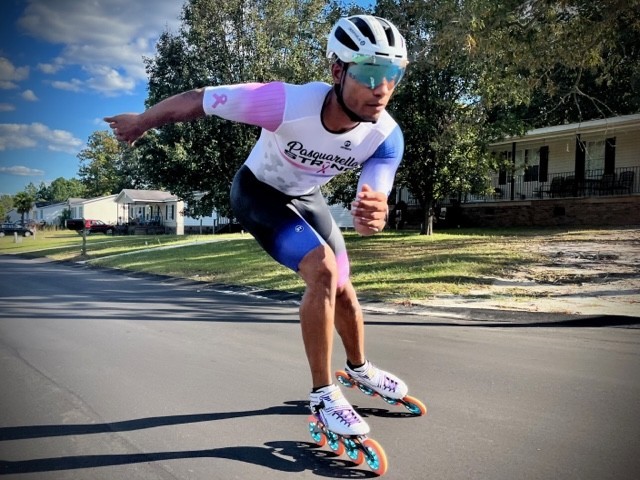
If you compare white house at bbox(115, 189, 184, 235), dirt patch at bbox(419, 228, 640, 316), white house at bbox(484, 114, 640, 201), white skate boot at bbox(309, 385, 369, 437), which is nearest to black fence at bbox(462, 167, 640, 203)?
white house at bbox(484, 114, 640, 201)

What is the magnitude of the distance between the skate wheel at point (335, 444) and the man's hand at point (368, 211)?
3.49 ft

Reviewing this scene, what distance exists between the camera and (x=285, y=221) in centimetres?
322

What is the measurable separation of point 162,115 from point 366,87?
112cm

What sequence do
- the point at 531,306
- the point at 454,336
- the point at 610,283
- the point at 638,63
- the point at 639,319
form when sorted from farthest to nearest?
the point at 638,63 → the point at 610,283 → the point at 531,306 → the point at 639,319 → the point at 454,336

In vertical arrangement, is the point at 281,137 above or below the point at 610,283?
above

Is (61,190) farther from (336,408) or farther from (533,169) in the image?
(336,408)

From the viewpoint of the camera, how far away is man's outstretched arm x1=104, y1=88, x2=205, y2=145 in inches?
117

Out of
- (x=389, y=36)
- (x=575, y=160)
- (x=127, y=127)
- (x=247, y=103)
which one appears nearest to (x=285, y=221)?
(x=247, y=103)

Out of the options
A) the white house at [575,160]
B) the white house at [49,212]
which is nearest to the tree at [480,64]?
the white house at [575,160]

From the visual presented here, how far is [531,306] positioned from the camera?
807 centimetres

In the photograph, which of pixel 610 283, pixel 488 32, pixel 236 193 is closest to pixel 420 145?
pixel 488 32

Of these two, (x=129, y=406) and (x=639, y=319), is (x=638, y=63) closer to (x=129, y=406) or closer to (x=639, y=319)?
(x=639, y=319)

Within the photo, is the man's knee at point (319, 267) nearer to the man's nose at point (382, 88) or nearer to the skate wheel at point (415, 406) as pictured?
the man's nose at point (382, 88)

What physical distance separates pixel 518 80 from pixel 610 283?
17.5 feet
